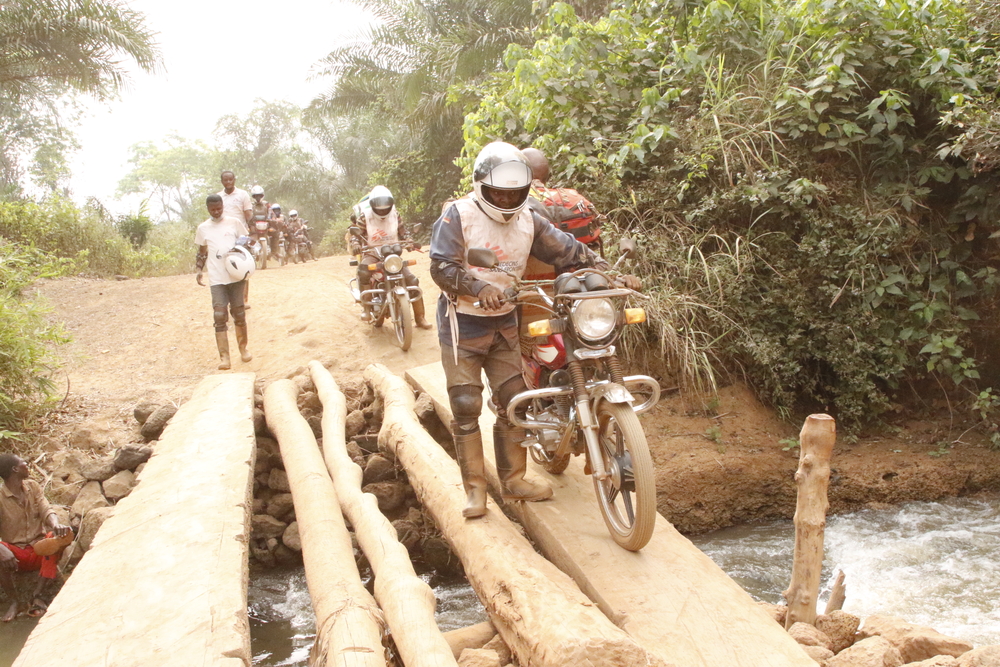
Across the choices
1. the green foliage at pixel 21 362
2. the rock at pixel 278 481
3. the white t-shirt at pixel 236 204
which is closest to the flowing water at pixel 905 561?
the rock at pixel 278 481

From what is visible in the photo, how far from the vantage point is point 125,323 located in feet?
37.1

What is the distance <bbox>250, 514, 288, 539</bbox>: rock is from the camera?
19.4 ft

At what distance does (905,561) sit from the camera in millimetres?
5297

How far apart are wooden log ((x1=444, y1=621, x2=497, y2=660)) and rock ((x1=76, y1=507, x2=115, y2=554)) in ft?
8.96

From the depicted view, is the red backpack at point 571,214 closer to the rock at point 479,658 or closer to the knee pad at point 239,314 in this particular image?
the rock at point 479,658

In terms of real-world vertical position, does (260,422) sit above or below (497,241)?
below

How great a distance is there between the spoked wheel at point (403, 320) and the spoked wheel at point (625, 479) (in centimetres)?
513

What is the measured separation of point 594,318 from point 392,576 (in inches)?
59.8

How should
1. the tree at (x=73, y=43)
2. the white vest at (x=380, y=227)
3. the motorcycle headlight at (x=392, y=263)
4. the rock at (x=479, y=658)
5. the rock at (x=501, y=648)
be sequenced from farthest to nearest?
the tree at (x=73, y=43)
the white vest at (x=380, y=227)
the motorcycle headlight at (x=392, y=263)
the rock at (x=501, y=648)
the rock at (x=479, y=658)

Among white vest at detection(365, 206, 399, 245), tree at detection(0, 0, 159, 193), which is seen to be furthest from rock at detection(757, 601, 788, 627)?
tree at detection(0, 0, 159, 193)

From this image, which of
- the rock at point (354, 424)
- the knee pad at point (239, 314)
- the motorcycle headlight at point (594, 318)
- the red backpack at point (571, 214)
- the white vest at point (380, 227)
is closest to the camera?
the motorcycle headlight at point (594, 318)

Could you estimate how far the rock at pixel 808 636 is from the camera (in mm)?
3371

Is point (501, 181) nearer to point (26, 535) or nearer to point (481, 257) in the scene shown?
point (481, 257)

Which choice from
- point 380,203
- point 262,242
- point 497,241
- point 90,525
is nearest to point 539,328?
point 497,241
